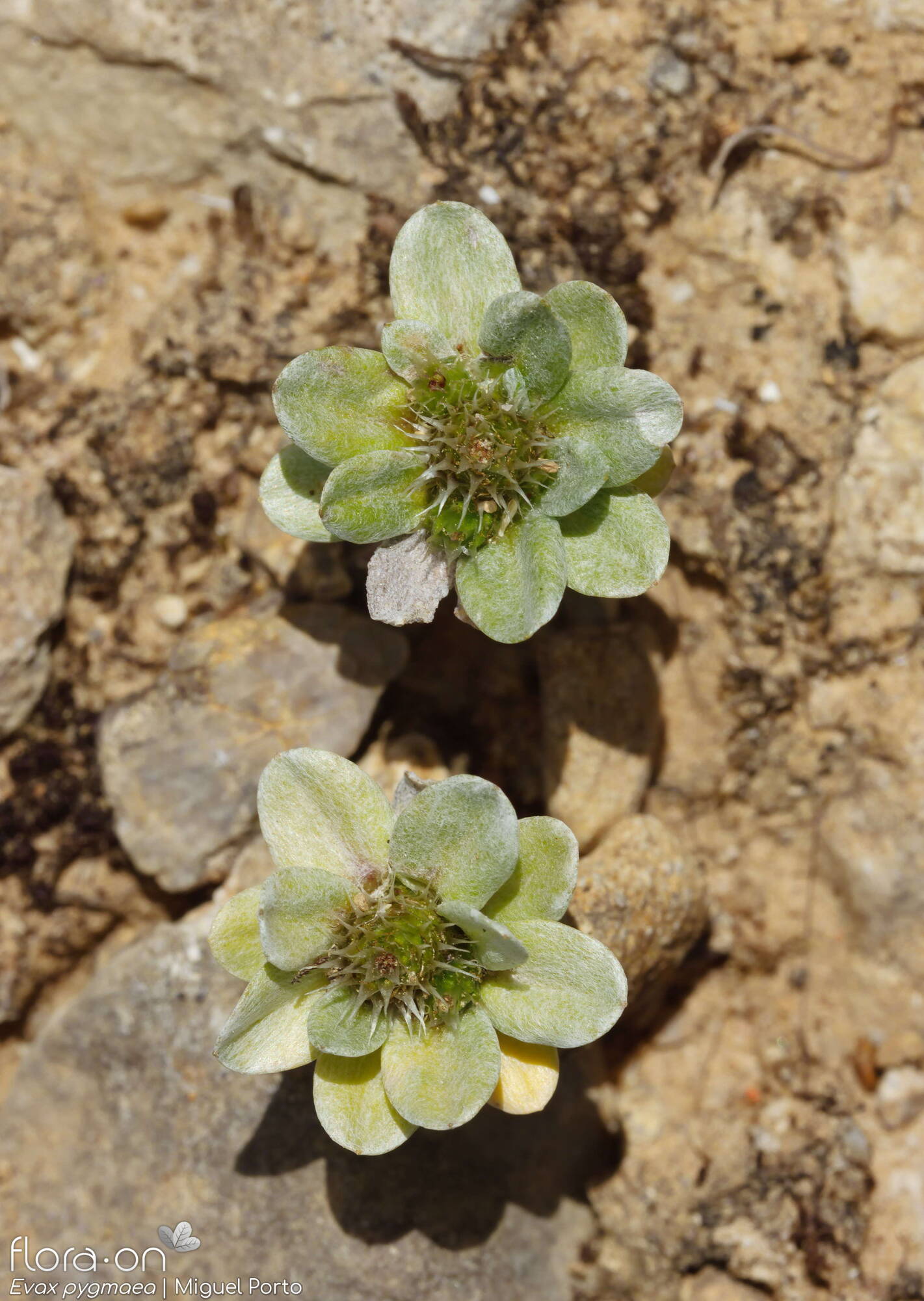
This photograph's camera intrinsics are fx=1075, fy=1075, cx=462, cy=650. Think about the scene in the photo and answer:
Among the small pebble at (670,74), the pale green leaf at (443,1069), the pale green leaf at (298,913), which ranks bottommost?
the pale green leaf at (443,1069)

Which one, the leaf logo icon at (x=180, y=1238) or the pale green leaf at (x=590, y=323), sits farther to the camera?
the leaf logo icon at (x=180, y=1238)

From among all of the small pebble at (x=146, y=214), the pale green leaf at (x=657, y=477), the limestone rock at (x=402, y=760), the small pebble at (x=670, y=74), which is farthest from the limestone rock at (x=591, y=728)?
the small pebble at (x=146, y=214)

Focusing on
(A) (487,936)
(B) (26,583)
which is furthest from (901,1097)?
(B) (26,583)

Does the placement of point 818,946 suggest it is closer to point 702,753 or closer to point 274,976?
point 702,753

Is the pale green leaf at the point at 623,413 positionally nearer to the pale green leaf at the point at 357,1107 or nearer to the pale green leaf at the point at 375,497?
the pale green leaf at the point at 375,497

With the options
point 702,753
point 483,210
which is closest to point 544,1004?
point 702,753

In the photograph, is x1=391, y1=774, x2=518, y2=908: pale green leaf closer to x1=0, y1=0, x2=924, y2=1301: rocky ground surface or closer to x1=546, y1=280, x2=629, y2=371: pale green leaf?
x1=0, y1=0, x2=924, y2=1301: rocky ground surface

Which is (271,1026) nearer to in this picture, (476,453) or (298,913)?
(298,913)

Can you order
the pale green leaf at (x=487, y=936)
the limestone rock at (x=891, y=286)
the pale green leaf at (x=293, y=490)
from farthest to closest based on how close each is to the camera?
the limestone rock at (x=891, y=286), the pale green leaf at (x=293, y=490), the pale green leaf at (x=487, y=936)

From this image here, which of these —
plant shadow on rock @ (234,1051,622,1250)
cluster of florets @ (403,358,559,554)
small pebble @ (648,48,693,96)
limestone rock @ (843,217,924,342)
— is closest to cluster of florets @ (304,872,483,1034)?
plant shadow on rock @ (234,1051,622,1250)
